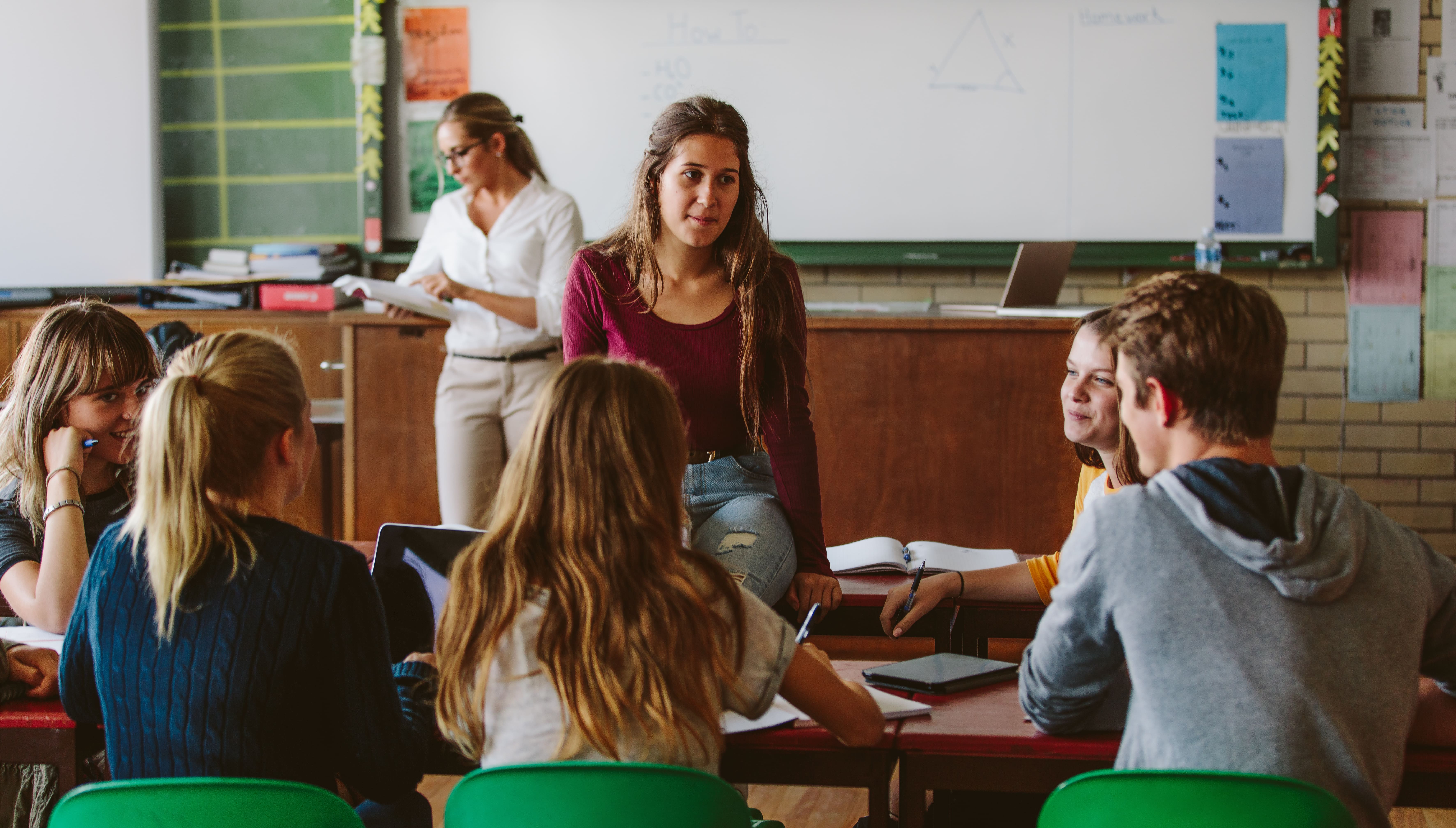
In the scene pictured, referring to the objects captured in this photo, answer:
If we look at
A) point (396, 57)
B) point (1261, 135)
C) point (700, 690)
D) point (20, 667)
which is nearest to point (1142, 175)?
point (1261, 135)

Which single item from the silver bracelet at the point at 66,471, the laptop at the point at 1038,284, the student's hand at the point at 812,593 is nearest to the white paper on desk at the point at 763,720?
the student's hand at the point at 812,593

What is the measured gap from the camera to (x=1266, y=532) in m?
1.05

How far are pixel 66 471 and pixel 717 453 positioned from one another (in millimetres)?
979

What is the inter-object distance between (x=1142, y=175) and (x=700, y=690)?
130 inches

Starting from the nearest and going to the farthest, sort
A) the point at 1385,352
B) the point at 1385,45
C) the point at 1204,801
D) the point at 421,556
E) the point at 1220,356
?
the point at 1204,801, the point at 1220,356, the point at 421,556, the point at 1385,45, the point at 1385,352

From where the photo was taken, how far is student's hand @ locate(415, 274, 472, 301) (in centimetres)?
297

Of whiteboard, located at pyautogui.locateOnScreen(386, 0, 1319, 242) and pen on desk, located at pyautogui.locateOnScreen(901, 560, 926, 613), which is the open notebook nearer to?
pen on desk, located at pyautogui.locateOnScreen(901, 560, 926, 613)

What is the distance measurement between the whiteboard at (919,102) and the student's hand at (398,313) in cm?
113

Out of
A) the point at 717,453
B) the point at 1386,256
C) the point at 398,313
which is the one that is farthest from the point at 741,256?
the point at 1386,256

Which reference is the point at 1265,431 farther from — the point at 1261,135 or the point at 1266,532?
the point at 1261,135

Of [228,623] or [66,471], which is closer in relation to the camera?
[228,623]

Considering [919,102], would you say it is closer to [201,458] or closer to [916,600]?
[916,600]

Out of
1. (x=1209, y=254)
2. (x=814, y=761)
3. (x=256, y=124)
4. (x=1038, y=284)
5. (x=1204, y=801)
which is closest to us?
(x=1204, y=801)

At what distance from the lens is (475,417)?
3.17 m
